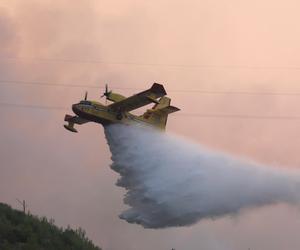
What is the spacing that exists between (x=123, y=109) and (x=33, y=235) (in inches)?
455

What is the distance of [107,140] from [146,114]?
3.83 metres

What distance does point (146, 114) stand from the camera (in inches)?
2108

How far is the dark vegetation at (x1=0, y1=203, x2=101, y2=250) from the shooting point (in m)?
41.9

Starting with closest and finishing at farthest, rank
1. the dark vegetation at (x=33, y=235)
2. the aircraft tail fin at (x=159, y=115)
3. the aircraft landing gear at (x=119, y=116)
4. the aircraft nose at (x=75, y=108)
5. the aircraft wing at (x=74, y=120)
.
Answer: the dark vegetation at (x=33, y=235), the aircraft nose at (x=75, y=108), the aircraft landing gear at (x=119, y=116), the aircraft tail fin at (x=159, y=115), the aircraft wing at (x=74, y=120)

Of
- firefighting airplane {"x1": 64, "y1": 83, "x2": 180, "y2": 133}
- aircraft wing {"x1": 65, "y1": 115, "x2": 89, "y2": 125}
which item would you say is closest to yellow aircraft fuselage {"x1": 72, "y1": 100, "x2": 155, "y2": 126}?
firefighting airplane {"x1": 64, "y1": 83, "x2": 180, "y2": 133}

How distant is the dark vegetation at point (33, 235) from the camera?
137ft

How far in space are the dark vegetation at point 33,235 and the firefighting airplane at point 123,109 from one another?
7227 mm

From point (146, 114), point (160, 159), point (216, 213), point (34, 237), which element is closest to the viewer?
point (34, 237)

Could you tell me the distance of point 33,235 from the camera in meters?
43.4

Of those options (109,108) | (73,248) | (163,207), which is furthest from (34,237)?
(109,108)

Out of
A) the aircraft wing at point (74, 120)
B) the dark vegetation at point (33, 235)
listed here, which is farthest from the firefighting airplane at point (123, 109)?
the dark vegetation at point (33, 235)

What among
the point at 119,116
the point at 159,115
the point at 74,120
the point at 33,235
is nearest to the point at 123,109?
the point at 119,116

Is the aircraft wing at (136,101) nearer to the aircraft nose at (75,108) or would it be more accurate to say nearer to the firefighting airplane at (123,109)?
the firefighting airplane at (123,109)

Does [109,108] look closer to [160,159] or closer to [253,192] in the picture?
[160,159]
